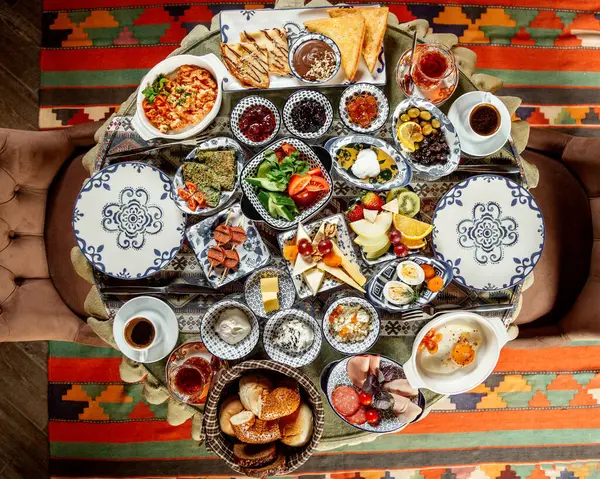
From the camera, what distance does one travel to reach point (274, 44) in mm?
2037

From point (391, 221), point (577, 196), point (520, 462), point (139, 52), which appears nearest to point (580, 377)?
point (520, 462)

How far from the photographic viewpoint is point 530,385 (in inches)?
126

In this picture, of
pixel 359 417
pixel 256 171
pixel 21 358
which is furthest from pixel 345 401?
pixel 21 358

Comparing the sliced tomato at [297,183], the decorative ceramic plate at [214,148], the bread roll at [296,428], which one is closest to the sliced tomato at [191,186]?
the decorative ceramic plate at [214,148]

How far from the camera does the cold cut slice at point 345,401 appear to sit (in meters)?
1.93

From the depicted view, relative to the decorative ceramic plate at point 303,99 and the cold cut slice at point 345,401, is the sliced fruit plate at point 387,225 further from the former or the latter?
the cold cut slice at point 345,401

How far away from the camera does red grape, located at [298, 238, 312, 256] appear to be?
75.0 inches

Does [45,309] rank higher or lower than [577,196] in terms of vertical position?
lower

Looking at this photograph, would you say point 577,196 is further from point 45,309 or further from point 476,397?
point 45,309

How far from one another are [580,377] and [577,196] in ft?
4.82

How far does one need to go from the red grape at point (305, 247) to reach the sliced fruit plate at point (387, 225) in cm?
20

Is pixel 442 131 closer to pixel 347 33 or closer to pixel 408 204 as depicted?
pixel 408 204

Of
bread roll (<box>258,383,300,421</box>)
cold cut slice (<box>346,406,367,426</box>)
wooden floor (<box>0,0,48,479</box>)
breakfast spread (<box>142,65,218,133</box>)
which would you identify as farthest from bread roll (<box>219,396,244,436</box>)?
wooden floor (<box>0,0,48,479</box>)

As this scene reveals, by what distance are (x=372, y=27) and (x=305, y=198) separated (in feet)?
2.70
